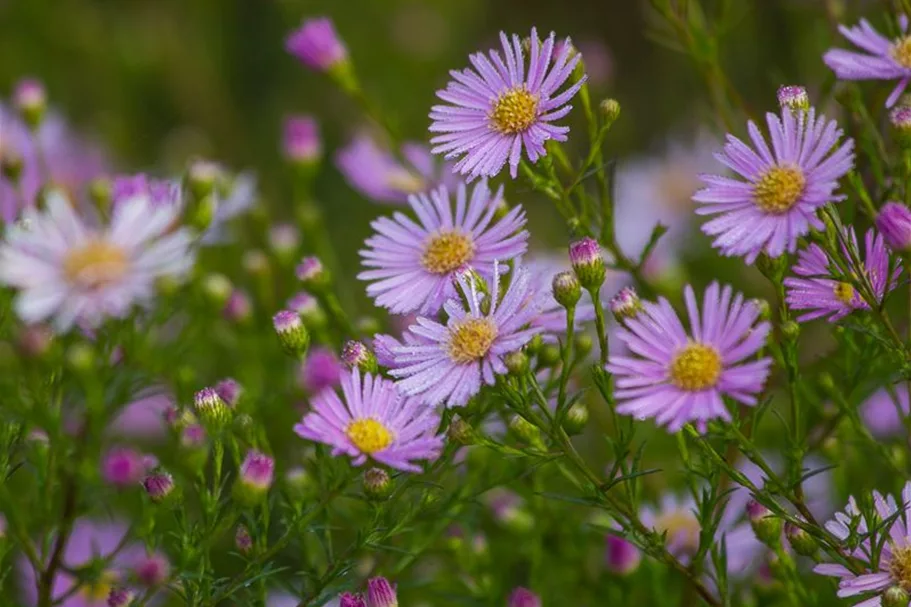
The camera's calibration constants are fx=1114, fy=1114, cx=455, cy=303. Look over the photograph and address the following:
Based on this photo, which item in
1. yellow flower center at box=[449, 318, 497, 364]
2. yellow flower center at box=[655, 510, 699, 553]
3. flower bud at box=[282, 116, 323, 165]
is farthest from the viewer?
flower bud at box=[282, 116, 323, 165]

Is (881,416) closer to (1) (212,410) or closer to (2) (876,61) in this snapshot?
(2) (876,61)

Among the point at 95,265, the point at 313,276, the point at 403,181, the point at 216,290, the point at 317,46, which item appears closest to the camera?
the point at 95,265

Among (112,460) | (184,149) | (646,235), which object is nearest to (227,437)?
(112,460)

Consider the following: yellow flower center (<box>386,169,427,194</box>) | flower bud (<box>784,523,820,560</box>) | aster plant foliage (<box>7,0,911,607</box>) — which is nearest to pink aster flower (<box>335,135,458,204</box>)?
yellow flower center (<box>386,169,427,194</box>)

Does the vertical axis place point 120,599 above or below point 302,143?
below

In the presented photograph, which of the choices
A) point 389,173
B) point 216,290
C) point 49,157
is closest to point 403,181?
point 389,173

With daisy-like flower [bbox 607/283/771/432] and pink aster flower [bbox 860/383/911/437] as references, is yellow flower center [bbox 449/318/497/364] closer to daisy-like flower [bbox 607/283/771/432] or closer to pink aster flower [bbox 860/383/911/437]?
daisy-like flower [bbox 607/283/771/432]
